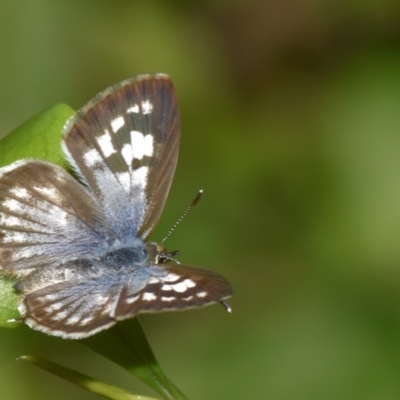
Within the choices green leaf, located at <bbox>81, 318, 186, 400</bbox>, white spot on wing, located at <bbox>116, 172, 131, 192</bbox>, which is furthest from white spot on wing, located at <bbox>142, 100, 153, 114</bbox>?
green leaf, located at <bbox>81, 318, 186, 400</bbox>

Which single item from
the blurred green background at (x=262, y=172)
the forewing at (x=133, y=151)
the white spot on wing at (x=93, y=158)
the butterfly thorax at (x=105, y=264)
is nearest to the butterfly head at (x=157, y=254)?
the butterfly thorax at (x=105, y=264)

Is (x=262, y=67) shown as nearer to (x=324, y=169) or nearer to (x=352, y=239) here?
(x=324, y=169)

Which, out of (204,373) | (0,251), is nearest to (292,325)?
(204,373)

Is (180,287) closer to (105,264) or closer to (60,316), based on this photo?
(60,316)

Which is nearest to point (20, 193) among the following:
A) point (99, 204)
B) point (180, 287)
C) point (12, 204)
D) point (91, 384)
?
point (12, 204)

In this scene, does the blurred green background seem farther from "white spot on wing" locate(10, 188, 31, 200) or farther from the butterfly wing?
the butterfly wing

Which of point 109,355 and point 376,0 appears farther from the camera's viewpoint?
point 376,0
